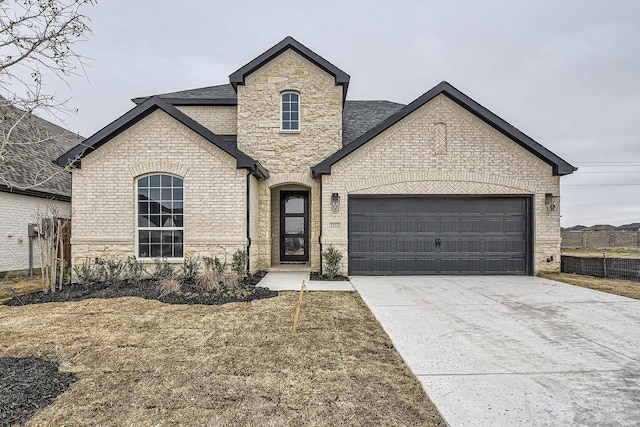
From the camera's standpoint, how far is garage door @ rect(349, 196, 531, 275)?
11.3 m

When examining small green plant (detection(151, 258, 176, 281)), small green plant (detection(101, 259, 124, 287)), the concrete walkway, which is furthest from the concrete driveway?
small green plant (detection(101, 259, 124, 287))

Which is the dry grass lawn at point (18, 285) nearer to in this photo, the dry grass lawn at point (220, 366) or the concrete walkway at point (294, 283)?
the dry grass lawn at point (220, 366)

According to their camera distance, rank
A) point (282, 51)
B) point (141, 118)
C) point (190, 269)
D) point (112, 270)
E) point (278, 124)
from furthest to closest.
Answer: point (278, 124) → point (282, 51) → point (141, 118) → point (190, 269) → point (112, 270)

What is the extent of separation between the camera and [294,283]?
9.78 meters

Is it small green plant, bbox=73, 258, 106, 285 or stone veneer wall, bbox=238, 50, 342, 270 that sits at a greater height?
stone veneer wall, bbox=238, 50, 342, 270

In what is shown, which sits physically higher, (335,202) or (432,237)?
(335,202)

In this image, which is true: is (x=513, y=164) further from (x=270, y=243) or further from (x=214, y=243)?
(x=214, y=243)

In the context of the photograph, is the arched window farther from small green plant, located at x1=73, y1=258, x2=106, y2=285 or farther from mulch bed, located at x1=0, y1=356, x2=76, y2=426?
mulch bed, located at x1=0, y1=356, x2=76, y2=426

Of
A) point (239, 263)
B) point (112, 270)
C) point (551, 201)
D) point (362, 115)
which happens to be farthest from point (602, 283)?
point (112, 270)

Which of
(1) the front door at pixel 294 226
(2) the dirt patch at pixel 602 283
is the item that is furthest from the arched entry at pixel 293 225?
(2) the dirt patch at pixel 602 283

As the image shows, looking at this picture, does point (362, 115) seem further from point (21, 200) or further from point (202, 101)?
point (21, 200)

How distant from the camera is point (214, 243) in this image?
1030 centimetres

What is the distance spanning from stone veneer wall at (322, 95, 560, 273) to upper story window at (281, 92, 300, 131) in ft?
7.99

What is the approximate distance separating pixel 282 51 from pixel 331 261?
23.6 feet
